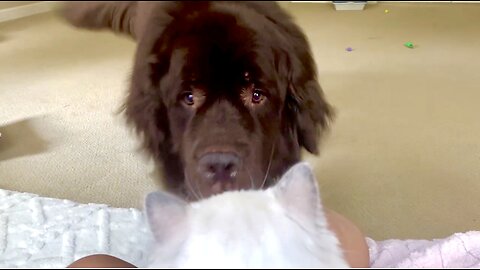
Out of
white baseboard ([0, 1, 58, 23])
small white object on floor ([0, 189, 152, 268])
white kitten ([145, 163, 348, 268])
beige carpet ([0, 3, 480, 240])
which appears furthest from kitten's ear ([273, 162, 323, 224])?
white baseboard ([0, 1, 58, 23])

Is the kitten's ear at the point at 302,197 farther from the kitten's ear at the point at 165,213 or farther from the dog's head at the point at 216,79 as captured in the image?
the dog's head at the point at 216,79

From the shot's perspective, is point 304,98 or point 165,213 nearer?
point 165,213

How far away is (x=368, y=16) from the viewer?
273cm

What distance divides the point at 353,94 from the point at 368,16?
0.90 metres

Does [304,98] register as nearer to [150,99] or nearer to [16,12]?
[150,99]

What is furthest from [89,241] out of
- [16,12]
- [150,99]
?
[16,12]

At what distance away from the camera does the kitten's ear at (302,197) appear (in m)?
0.58

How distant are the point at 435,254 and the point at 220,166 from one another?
437mm

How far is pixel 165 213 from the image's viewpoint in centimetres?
58

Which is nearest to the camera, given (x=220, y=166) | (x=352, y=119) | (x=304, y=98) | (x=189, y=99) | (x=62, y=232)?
(x=220, y=166)

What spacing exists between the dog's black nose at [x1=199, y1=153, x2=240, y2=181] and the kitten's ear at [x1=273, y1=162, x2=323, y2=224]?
0.22 meters

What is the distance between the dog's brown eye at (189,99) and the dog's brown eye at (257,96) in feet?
0.30

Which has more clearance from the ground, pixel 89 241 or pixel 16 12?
pixel 89 241

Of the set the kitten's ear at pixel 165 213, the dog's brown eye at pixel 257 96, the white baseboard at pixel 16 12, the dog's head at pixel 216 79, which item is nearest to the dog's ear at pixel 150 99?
the dog's head at pixel 216 79
